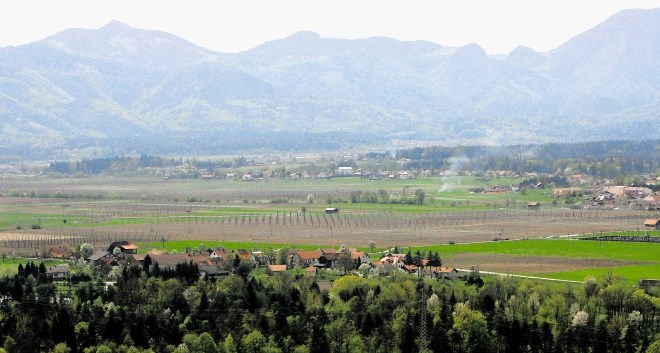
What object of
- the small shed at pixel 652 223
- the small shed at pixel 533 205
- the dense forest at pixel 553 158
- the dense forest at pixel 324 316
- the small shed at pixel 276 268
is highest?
the dense forest at pixel 553 158

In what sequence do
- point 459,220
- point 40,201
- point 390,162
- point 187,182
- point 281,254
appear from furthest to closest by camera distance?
point 390,162, point 187,182, point 40,201, point 459,220, point 281,254

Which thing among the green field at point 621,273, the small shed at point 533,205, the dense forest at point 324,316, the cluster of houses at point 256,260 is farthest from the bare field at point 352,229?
the dense forest at point 324,316

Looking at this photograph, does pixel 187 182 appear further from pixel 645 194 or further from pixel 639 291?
pixel 639 291

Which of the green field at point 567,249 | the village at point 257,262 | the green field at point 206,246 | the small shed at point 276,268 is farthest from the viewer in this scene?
the green field at point 206,246

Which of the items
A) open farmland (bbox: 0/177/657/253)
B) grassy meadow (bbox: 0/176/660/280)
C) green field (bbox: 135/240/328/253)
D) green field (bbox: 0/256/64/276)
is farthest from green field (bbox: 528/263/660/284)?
green field (bbox: 0/256/64/276)

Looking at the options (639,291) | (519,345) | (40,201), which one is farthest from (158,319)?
(40,201)

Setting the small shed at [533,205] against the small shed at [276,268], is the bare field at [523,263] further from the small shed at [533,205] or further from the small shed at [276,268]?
the small shed at [533,205]

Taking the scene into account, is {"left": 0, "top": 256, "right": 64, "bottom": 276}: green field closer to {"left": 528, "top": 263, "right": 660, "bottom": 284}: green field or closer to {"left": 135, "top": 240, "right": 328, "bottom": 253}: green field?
{"left": 135, "top": 240, "right": 328, "bottom": 253}: green field

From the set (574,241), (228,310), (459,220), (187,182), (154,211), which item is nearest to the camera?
(228,310)
